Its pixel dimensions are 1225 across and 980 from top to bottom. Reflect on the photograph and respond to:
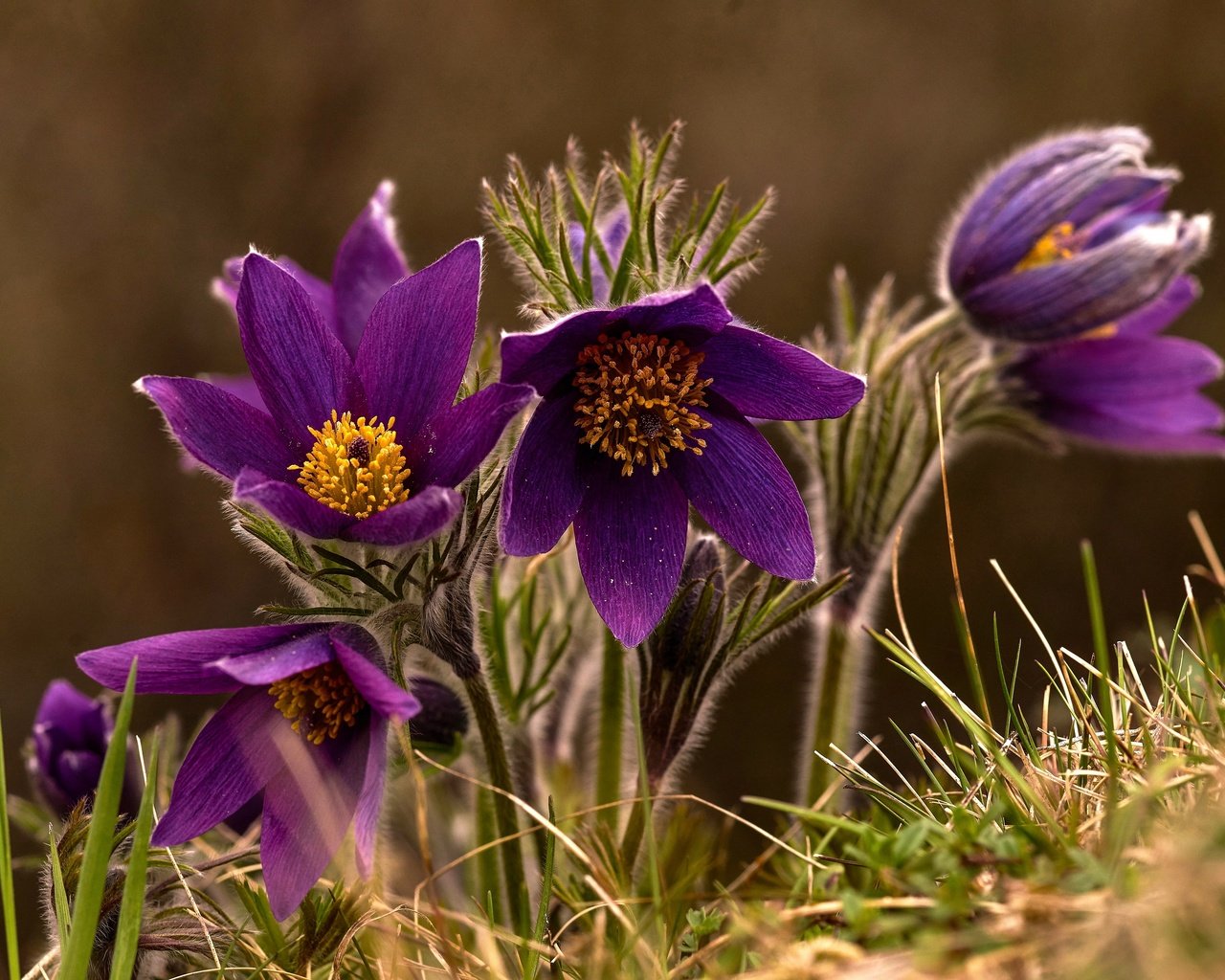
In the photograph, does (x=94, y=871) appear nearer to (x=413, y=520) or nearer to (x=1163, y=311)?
(x=413, y=520)

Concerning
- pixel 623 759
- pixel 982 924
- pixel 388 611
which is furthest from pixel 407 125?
pixel 982 924

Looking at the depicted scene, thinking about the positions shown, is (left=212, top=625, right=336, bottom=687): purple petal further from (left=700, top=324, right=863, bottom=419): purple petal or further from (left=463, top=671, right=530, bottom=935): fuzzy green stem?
(left=700, top=324, right=863, bottom=419): purple petal

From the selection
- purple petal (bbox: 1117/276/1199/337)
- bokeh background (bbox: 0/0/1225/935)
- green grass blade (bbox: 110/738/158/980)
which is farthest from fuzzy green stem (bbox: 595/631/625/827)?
bokeh background (bbox: 0/0/1225/935)

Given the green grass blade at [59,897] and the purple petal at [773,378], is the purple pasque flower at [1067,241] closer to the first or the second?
the purple petal at [773,378]

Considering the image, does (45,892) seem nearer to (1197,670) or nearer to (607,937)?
(607,937)

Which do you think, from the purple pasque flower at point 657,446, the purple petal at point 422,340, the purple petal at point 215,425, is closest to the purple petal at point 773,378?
the purple pasque flower at point 657,446
